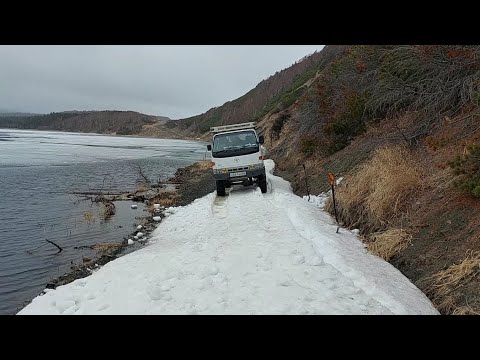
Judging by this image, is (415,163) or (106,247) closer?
(415,163)

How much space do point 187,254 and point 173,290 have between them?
74.9 inches

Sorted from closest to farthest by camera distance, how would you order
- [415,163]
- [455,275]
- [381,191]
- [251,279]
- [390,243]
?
[455,275] → [251,279] → [390,243] → [381,191] → [415,163]

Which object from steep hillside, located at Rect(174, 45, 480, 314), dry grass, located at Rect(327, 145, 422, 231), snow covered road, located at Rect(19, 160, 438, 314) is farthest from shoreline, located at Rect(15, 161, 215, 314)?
dry grass, located at Rect(327, 145, 422, 231)

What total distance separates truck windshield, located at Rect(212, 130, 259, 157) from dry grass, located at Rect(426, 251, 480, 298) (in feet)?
30.4

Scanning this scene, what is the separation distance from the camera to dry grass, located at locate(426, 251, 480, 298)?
5139 mm

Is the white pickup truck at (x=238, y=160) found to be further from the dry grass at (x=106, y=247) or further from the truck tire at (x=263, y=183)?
the dry grass at (x=106, y=247)

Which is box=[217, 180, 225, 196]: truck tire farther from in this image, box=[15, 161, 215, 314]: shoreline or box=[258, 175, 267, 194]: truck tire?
box=[15, 161, 215, 314]: shoreline

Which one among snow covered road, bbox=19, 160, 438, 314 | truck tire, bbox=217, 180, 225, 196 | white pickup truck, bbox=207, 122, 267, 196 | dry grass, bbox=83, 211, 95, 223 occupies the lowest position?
dry grass, bbox=83, 211, 95, 223

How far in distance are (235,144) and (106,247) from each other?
6326 millimetres

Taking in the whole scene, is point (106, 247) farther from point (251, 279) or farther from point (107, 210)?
point (251, 279)

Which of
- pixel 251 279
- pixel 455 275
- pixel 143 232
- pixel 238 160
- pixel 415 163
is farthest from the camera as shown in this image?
pixel 238 160

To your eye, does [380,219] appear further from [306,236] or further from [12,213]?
[12,213]

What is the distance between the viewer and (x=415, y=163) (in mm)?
9164

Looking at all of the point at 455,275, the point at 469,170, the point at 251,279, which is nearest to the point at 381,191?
the point at 469,170
